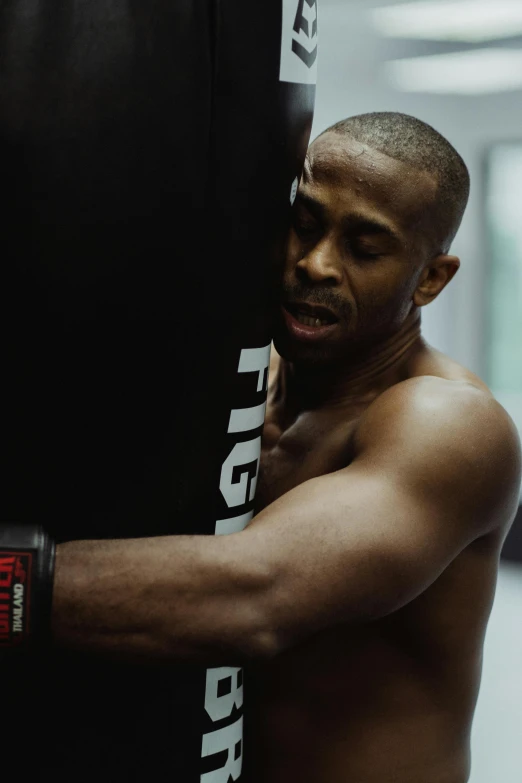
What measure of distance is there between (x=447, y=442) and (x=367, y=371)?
28 centimetres

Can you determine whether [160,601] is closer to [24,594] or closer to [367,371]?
[24,594]

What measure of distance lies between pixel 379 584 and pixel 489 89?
377 centimetres

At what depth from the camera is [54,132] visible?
0.79m

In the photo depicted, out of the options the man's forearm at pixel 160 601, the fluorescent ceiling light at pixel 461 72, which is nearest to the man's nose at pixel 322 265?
the man's forearm at pixel 160 601

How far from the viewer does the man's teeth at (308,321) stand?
111cm

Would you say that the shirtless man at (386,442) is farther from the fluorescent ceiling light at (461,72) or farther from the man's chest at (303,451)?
the fluorescent ceiling light at (461,72)

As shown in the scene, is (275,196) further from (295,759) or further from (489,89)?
(489,89)

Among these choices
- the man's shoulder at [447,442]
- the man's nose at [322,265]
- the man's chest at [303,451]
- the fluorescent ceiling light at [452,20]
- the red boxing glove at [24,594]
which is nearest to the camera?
the red boxing glove at [24,594]

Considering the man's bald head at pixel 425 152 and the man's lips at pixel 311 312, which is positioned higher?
the man's bald head at pixel 425 152

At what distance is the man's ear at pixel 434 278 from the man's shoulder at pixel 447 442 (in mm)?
146

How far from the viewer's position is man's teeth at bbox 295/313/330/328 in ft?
3.65

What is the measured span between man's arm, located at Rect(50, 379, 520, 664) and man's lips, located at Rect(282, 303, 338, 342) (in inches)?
7.3

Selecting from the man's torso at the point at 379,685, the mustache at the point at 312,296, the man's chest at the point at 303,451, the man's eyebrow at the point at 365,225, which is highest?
the man's eyebrow at the point at 365,225

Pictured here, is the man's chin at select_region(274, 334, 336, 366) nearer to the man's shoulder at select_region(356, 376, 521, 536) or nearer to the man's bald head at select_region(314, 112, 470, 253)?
the man's shoulder at select_region(356, 376, 521, 536)
